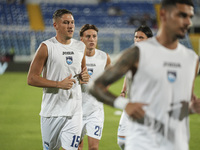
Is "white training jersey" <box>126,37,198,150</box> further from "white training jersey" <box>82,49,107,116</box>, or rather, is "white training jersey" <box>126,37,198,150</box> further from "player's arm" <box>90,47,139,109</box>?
"white training jersey" <box>82,49,107,116</box>

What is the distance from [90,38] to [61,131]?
1.78 m

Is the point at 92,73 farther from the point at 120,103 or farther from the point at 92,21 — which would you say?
the point at 92,21

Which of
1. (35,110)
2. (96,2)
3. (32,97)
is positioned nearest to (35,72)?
(35,110)

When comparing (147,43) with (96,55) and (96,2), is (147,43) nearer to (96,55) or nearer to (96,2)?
(96,55)

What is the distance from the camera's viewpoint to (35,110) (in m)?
9.75

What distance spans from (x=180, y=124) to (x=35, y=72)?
2.04 m

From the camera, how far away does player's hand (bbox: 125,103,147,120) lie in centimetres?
234

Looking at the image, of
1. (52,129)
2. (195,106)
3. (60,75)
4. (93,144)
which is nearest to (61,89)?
(60,75)

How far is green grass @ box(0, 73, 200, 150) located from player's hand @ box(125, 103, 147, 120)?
412cm

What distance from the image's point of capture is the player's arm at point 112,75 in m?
2.43

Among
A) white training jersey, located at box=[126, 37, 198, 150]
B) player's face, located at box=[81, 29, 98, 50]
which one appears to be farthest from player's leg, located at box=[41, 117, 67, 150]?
white training jersey, located at box=[126, 37, 198, 150]

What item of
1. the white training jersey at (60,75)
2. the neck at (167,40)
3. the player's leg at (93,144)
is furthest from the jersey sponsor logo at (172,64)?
the player's leg at (93,144)

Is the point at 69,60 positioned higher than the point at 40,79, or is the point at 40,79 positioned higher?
the point at 69,60

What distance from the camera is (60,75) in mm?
4160
